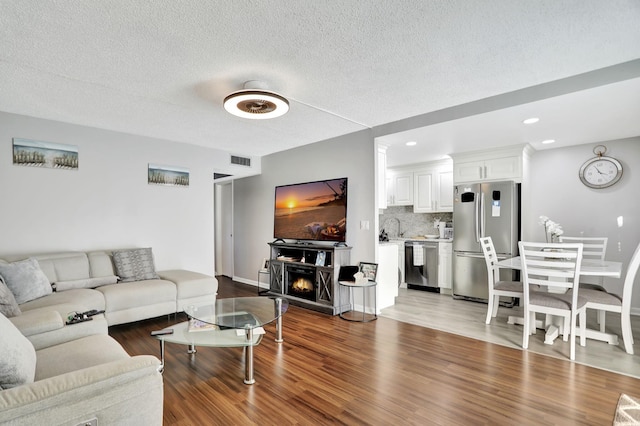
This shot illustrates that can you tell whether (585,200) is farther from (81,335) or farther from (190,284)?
(81,335)

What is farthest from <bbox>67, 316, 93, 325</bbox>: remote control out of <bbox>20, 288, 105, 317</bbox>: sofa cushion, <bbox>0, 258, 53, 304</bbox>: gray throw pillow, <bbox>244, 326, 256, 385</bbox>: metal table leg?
<bbox>244, 326, 256, 385</bbox>: metal table leg

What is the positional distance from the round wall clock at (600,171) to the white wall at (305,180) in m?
3.05

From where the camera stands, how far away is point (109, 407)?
1257mm

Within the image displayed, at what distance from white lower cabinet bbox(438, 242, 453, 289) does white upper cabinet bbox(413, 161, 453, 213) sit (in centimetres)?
64

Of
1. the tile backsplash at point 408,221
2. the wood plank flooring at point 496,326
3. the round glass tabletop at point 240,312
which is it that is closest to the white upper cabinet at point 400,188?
the tile backsplash at point 408,221

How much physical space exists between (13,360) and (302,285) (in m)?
3.37

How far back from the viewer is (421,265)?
5.39m

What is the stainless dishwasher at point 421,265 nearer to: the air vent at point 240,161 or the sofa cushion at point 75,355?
the air vent at point 240,161

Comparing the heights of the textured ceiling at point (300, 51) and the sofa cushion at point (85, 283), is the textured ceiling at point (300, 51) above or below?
above

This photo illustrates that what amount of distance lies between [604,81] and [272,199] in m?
4.41

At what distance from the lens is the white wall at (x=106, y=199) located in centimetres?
346

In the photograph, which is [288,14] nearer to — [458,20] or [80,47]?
[458,20]

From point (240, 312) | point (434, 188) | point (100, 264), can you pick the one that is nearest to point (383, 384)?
point (240, 312)

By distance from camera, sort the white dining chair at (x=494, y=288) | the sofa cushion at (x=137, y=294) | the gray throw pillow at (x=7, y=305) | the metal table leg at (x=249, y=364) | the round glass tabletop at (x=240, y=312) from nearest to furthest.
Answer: the gray throw pillow at (x=7, y=305), the metal table leg at (x=249, y=364), the round glass tabletop at (x=240, y=312), the sofa cushion at (x=137, y=294), the white dining chair at (x=494, y=288)
